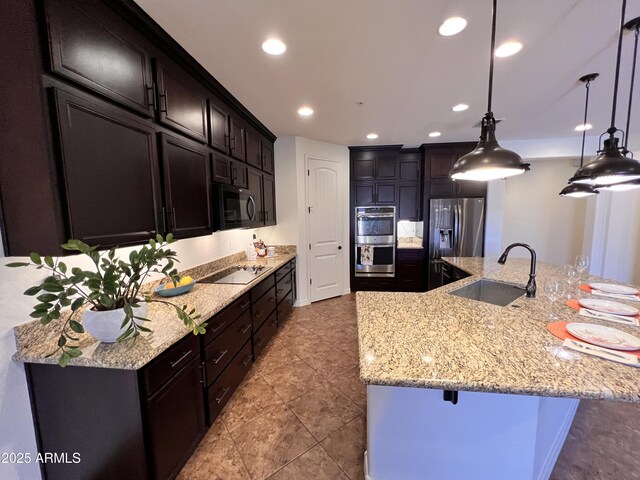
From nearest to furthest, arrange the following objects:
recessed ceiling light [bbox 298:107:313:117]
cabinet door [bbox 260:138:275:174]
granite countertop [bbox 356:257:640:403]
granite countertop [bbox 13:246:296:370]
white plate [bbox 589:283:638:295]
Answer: granite countertop [bbox 356:257:640:403] → granite countertop [bbox 13:246:296:370] → white plate [bbox 589:283:638:295] → recessed ceiling light [bbox 298:107:313:117] → cabinet door [bbox 260:138:275:174]

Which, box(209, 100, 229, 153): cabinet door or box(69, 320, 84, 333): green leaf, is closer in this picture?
box(69, 320, 84, 333): green leaf

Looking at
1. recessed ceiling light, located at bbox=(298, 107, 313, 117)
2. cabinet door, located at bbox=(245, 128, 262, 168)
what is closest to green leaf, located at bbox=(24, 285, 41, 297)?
cabinet door, located at bbox=(245, 128, 262, 168)

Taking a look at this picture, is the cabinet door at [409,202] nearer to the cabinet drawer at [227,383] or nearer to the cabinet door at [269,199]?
the cabinet door at [269,199]

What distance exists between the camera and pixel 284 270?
10.7ft

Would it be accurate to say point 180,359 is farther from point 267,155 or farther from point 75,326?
point 267,155

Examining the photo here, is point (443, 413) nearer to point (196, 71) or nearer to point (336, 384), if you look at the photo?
point (336, 384)

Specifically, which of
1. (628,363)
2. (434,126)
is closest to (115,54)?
(628,363)

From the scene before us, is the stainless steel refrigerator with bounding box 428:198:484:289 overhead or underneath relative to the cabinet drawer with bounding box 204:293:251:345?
overhead

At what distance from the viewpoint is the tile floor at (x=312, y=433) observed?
1.45m

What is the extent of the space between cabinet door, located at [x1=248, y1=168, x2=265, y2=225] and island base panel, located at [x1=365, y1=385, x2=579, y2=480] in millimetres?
2385

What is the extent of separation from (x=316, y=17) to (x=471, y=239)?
3866 mm

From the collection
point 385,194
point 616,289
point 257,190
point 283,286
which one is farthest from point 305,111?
point 616,289

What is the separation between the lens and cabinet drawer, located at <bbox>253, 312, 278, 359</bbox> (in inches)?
93.6

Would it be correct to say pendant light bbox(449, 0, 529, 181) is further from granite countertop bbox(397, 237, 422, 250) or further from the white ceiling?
granite countertop bbox(397, 237, 422, 250)
